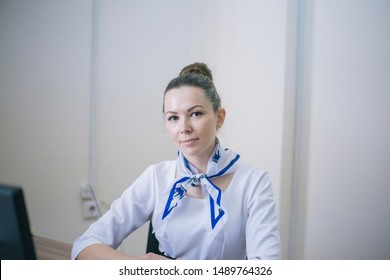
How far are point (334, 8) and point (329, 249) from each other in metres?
1.24

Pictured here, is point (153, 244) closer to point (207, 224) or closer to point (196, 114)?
point (207, 224)

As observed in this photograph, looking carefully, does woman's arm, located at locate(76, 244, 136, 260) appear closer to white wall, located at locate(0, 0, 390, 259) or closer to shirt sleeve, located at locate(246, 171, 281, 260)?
shirt sleeve, located at locate(246, 171, 281, 260)

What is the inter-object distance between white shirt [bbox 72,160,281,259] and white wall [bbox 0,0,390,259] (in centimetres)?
58

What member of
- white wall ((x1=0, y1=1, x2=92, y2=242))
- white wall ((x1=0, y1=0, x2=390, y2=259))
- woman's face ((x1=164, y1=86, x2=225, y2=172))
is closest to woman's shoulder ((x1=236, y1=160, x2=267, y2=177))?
woman's face ((x1=164, y1=86, x2=225, y2=172))

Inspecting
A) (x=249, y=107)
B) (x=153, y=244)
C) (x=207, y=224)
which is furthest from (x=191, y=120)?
(x=249, y=107)

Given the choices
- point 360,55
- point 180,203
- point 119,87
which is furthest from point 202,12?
point 180,203

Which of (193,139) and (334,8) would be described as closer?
(193,139)

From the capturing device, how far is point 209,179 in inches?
39.2

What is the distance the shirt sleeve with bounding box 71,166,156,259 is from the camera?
36.2 inches

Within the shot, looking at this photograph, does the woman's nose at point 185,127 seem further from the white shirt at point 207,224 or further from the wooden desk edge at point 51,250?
the wooden desk edge at point 51,250

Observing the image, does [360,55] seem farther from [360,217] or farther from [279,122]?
[360,217]

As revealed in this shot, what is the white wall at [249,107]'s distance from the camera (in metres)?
1.34

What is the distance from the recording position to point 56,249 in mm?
958

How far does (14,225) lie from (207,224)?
0.67m
